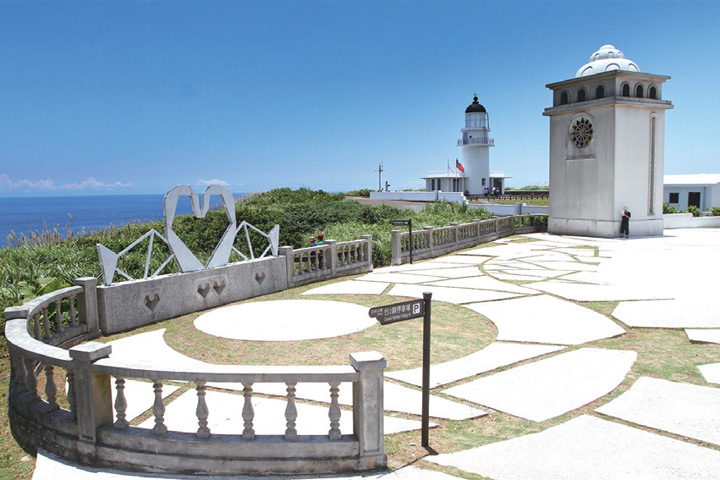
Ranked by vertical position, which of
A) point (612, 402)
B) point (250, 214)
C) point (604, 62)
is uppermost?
point (604, 62)

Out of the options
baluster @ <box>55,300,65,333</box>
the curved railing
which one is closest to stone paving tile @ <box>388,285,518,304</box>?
baluster @ <box>55,300,65,333</box>

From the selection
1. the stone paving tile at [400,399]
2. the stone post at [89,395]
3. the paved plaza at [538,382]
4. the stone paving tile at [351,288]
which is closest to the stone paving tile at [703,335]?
the paved plaza at [538,382]

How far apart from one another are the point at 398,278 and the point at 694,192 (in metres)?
34.9

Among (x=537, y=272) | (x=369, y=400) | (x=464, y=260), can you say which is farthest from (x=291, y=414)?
(x=464, y=260)

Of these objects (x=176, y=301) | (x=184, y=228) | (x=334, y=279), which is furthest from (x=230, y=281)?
(x=184, y=228)

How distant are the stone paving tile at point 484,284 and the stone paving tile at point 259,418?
7820mm

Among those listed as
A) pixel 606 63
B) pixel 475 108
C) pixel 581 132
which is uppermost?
pixel 475 108

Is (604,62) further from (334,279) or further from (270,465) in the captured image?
(270,465)

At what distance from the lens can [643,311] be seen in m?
10.2

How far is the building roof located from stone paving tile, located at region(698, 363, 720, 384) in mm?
38212

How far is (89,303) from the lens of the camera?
895 cm

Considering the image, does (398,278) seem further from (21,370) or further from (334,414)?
(334,414)

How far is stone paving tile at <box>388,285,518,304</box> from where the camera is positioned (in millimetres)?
11641

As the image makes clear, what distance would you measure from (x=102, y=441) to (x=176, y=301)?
5.98m
